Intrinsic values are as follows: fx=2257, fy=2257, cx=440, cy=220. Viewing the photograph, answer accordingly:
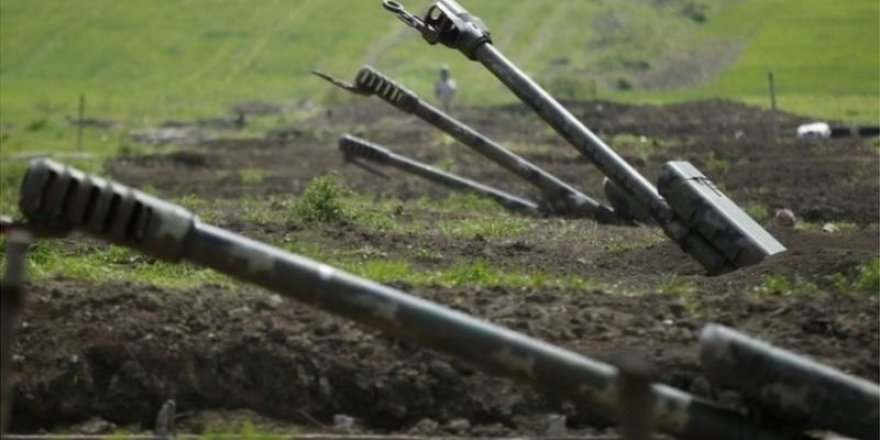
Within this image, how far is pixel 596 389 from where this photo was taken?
9977 millimetres

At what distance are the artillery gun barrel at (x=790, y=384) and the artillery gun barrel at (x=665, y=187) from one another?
6837 millimetres

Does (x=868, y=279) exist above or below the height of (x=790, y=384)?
below

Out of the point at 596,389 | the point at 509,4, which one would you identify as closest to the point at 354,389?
the point at 596,389

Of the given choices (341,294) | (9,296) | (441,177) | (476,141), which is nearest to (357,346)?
(341,294)

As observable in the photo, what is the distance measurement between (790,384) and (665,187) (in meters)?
8.37

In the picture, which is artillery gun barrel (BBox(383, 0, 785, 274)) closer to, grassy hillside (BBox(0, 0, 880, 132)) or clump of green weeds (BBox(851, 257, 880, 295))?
clump of green weeds (BBox(851, 257, 880, 295))

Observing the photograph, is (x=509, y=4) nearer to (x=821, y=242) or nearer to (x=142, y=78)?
(x=142, y=78)

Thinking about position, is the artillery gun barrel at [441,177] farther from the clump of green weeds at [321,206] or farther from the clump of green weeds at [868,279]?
the clump of green weeds at [868,279]

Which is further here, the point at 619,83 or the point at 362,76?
the point at 619,83

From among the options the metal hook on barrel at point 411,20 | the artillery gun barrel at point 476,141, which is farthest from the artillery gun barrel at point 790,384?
the artillery gun barrel at point 476,141

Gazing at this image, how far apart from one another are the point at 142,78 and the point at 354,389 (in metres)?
61.4

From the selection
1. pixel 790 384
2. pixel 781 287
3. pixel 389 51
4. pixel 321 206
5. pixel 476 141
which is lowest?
pixel 389 51

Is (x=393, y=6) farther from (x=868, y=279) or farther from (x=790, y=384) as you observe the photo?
(x=790, y=384)

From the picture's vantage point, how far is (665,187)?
1848 centimetres
